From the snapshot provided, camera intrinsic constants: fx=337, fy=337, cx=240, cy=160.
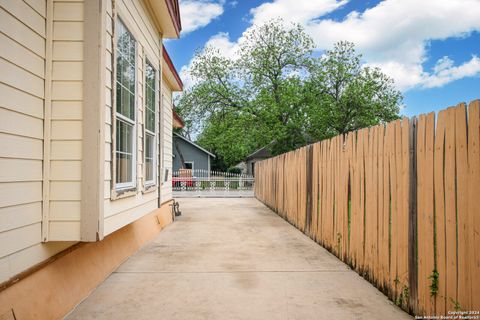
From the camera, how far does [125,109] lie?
413 centimetres

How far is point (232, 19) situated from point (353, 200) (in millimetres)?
24097

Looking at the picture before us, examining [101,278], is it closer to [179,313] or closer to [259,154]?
[179,313]

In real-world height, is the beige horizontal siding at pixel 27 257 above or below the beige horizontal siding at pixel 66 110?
below

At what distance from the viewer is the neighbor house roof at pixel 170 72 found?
7.04m

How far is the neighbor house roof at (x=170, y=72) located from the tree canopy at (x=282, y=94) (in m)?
13.3

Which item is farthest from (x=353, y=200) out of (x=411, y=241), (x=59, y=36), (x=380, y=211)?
(x=59, y=36)

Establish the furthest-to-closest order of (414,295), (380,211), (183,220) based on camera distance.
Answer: (183,220), (380,211), (414,295)

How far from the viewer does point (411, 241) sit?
307 cm

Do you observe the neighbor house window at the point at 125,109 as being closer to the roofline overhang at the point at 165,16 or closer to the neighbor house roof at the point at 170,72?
the roofline overhang at the point at 165,16

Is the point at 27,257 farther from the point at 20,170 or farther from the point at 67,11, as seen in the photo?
the point at 67,11

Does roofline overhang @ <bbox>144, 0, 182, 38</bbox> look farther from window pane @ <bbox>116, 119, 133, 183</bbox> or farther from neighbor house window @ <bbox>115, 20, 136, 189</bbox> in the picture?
window pane @ <bbox>116, 119, 133, 183</bbox>

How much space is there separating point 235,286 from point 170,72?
225 inches

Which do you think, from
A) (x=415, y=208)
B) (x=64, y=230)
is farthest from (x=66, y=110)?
(x=415, y=208)

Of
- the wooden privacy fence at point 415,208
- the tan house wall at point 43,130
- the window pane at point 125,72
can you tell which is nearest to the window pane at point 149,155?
the window pane at point 125,72
